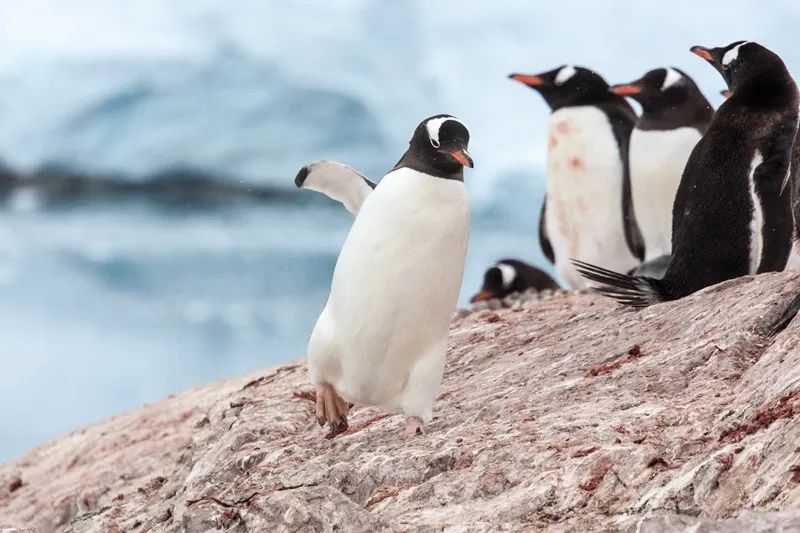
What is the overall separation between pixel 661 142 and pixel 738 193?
207 cm

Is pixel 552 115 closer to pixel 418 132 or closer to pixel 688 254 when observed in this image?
pixel 688 254

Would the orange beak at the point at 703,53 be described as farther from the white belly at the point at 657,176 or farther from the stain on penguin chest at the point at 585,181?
the stain on penguin chest at the point at 585,181

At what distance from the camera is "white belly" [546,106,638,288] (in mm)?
9242

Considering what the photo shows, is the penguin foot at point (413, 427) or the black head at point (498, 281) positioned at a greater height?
the black head at point (498, 281)

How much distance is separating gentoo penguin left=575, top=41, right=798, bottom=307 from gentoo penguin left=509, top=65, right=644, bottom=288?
2744 mm

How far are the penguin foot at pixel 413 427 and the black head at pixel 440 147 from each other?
3.01 ft

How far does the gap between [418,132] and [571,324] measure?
1.82 meters

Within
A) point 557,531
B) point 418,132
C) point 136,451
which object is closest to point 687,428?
point 557,531

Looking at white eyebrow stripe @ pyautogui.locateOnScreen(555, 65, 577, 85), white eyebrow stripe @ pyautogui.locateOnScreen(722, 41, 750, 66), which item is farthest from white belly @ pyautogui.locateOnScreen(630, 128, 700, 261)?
white eyebrow stripe @ pyautogui.locateOnScreen(722, 41, 750, 66)

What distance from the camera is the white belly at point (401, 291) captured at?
4723 millimetres

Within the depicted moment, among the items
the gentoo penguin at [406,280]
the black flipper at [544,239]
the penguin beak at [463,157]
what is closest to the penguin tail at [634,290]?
the gentoo penguin at [406,280]

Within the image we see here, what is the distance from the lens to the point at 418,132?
4.80 metres

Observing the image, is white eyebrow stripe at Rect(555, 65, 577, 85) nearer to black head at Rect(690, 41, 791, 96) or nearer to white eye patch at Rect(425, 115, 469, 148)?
black head at Rect(690, 41, 791, 96)

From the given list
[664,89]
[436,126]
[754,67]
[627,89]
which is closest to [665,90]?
[664,89]
